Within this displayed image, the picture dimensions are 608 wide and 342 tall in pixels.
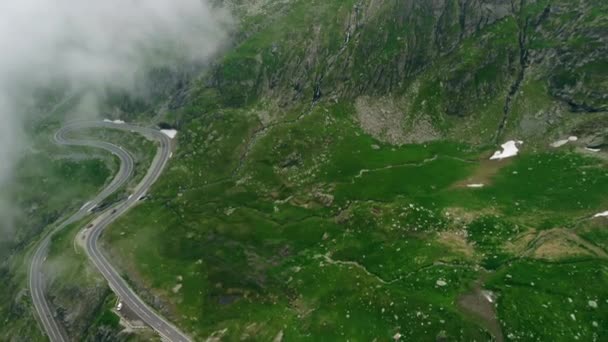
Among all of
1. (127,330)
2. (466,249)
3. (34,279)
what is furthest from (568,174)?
(34,279)

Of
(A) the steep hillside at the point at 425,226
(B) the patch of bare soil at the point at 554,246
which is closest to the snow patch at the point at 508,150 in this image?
(A) the steep hillside at the point at 425,226

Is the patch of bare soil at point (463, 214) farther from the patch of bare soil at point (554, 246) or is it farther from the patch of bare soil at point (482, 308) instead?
the patch of bare soil at point (482, 308)

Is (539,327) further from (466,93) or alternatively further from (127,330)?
(466,93)

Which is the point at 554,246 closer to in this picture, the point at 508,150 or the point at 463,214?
the point at 463,214

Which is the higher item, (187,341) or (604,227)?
(187,341)

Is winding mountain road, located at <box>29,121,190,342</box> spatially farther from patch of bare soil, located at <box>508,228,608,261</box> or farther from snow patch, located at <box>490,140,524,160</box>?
snow patch, located at <box>490,140,524,160</box>

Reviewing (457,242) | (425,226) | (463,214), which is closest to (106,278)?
(425,226)

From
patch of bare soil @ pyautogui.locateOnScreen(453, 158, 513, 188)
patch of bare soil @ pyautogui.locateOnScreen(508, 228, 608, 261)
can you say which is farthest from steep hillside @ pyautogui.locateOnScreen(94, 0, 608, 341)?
patch of bare soil @ pyautogui.locateOnScreen(453, 158, 513, 188)
